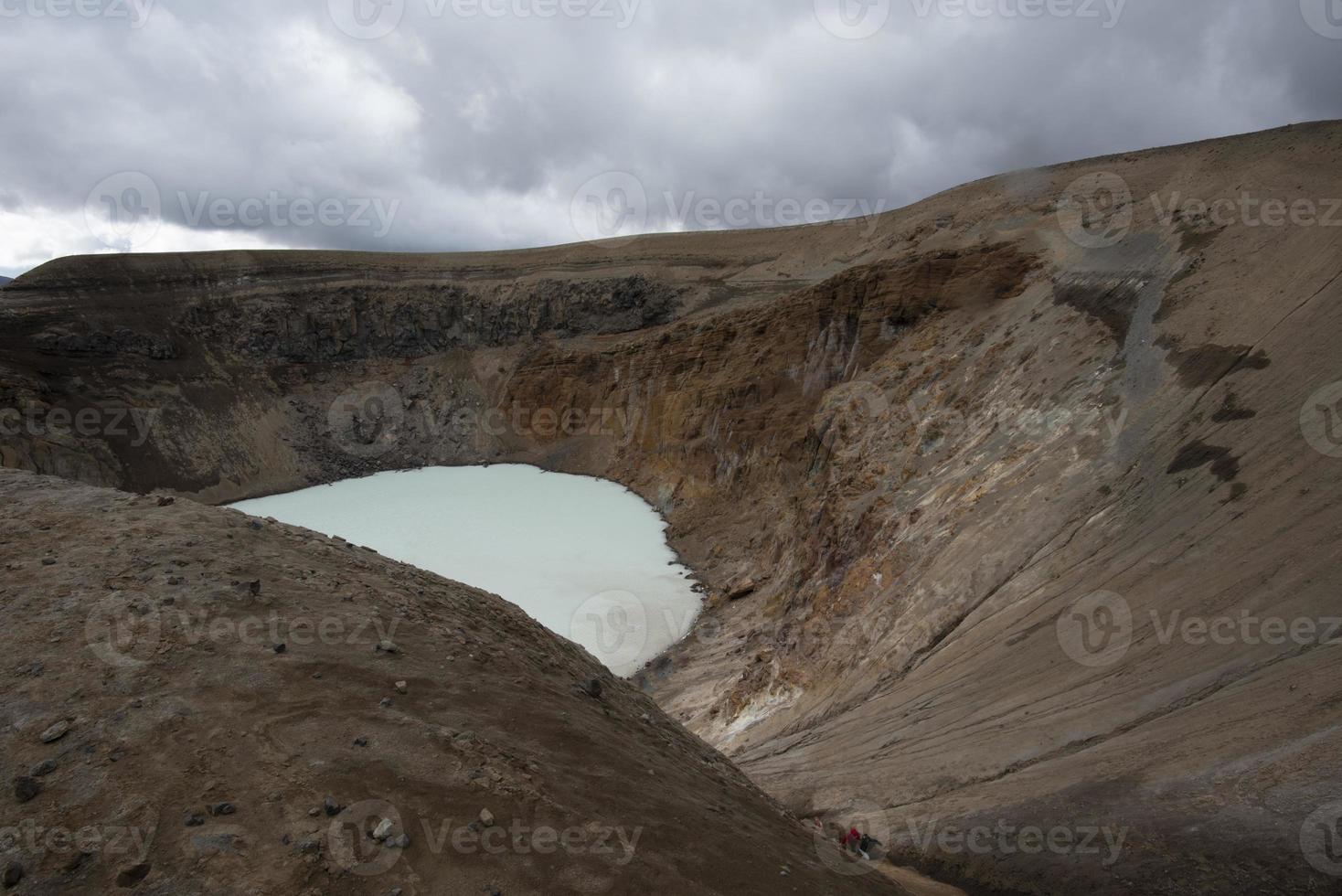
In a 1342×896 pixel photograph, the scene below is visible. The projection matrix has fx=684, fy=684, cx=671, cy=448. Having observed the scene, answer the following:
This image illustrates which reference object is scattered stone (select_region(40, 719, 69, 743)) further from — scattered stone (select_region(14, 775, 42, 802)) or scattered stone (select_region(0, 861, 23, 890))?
scattered stone (select_region(0, 861, 23, 890))

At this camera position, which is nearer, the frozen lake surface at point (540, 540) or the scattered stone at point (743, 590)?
the frozen lake surface at point (540, 540)

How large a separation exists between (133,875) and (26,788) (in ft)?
2.88

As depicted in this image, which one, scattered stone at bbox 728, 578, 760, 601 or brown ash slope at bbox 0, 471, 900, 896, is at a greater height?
brown ash slope at bbox 0, 471, 900, 896

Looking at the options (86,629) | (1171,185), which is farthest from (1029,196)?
(86,629)

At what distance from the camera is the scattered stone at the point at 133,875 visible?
11.0 ft

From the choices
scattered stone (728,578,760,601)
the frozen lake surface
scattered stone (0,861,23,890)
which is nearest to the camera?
scattered stone (0,861,23,890)

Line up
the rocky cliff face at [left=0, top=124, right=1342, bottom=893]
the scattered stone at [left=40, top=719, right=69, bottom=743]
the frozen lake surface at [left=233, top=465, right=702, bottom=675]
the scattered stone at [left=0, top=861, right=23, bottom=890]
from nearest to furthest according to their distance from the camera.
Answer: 1. the scattered stone at [left=0, top=861, right=23, bottom=890]
2. the scattered stone at [left=40, top=719, right=69, bottom=743]
3. the rocky cliff face at [left=0, top=124, right=1342, bottom=893]
4. the frozen lake surface at [left=233, top=465, right=702, bottom=675]

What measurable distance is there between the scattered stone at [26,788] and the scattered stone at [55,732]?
0.92 feet

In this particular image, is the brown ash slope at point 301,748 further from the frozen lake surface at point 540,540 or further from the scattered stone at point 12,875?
the frozen lake surface at point 540,540

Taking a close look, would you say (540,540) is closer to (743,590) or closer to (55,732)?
(743,590)

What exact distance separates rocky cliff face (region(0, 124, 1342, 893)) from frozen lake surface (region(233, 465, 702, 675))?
1.32 m

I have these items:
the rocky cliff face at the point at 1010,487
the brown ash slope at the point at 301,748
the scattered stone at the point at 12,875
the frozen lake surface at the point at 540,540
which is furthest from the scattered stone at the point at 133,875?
the frozen lake surface at the point at 540,540

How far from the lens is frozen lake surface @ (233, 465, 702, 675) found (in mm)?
19031

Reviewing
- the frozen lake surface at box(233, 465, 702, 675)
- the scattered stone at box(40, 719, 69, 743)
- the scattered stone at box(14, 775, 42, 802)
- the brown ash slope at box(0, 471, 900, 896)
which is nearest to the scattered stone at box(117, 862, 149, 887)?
the brown ash slope at box(0, 471, 900, 896)
